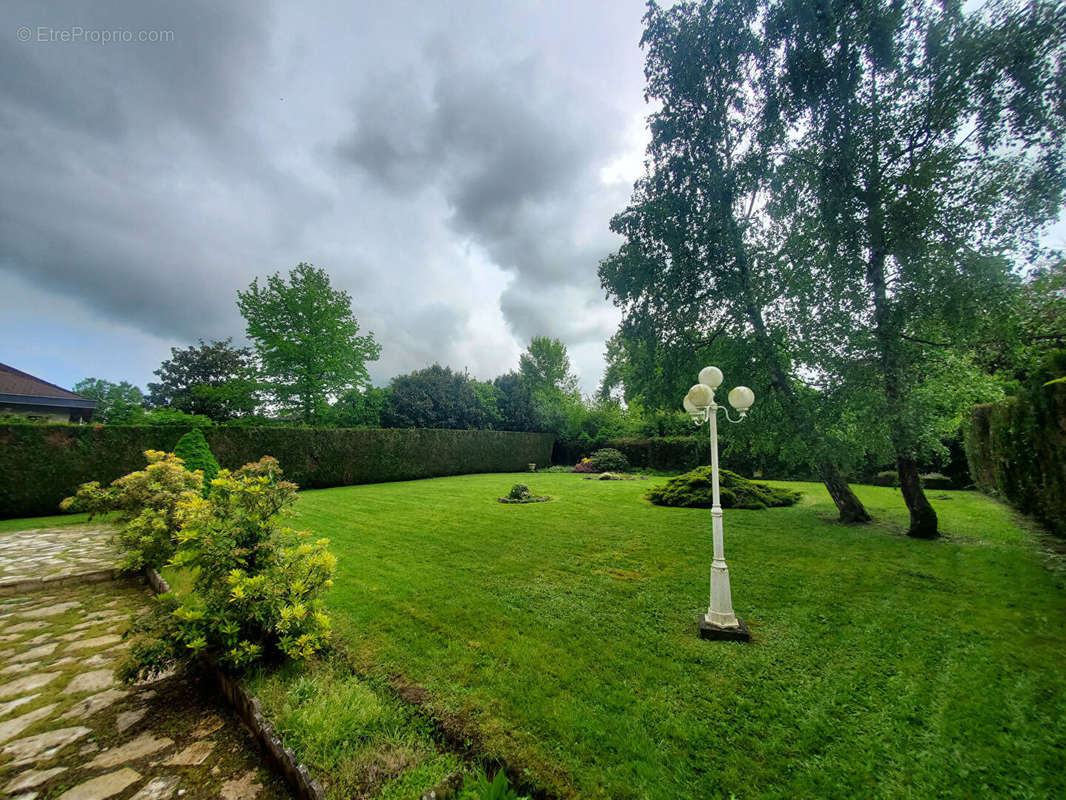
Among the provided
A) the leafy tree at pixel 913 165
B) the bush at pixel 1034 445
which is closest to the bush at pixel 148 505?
the leafy tree at pixel 913 165

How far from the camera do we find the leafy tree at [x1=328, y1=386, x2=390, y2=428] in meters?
21.9

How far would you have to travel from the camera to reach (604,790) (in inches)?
72.4

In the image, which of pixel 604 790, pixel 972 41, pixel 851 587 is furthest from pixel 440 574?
pixel 972 41

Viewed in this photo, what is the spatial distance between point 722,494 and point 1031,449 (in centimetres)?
525

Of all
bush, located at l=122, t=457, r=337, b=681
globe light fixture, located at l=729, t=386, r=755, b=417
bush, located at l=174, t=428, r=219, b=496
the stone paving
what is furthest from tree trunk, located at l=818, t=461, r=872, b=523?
bush, located at l=174, t=428, r=219, b=496

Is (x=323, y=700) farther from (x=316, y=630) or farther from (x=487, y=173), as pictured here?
(x=487, y=173)

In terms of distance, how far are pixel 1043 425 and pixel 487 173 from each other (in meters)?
12.5

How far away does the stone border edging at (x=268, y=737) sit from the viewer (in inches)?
69.5

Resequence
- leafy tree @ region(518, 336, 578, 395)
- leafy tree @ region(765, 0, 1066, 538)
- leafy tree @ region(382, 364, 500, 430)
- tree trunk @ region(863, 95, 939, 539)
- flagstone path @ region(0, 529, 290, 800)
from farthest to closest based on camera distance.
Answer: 1. leafy tree @ region(518, 336, 578, 395)
2. leafy tree @ region(382, 364, 500, 430)
3. tree trunk @ region(863, 95, 939, 539)
4. leafy tree @ region(765, 0, 1066, 538)
5. flagstone path @ region(0, 529, 290, 800)

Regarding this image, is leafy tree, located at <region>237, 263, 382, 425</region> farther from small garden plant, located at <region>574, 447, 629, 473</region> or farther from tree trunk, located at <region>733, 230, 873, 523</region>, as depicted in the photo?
tree trunk, located at <region>733, 230, 873, 523</region>

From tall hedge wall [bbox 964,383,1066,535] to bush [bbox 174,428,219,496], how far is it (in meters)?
14.2

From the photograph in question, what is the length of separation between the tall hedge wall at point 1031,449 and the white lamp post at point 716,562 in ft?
15.9

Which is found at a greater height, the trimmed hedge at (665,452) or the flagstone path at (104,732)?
the trimmed hedge at (665,452)

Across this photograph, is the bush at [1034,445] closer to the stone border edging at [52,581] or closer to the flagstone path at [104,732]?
the flagstone path at [104,732]
